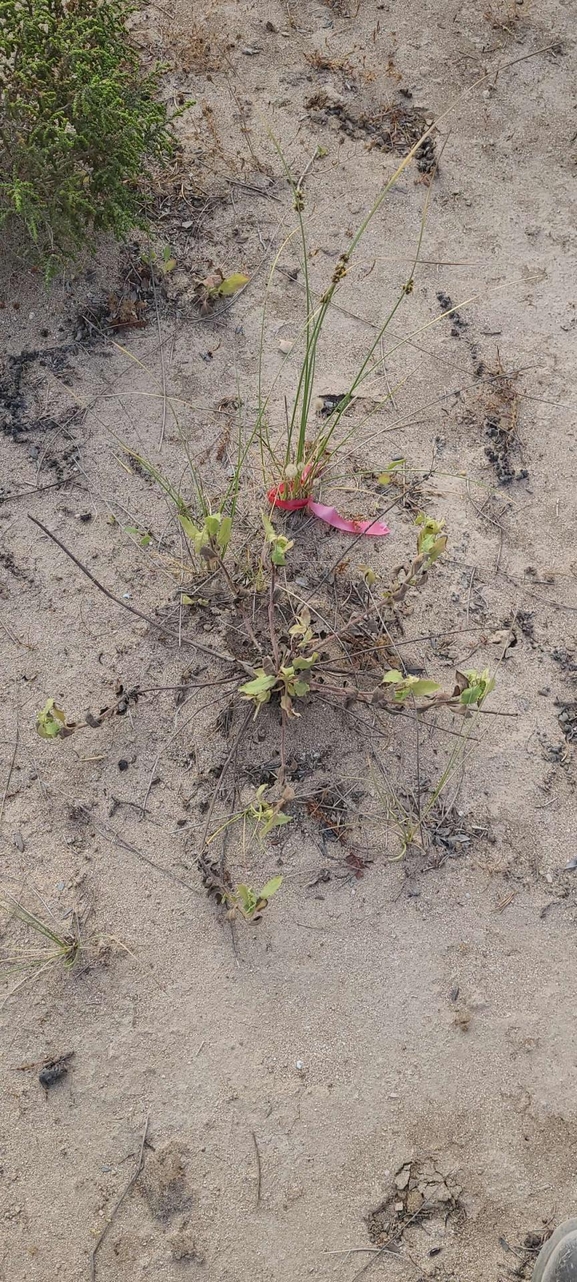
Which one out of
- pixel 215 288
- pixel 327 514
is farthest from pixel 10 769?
pixel 215 288

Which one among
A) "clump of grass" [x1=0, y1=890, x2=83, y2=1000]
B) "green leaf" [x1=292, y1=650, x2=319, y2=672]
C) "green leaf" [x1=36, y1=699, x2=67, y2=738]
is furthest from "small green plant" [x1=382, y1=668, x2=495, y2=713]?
"clump of grass" [x1=0, y1=890, x2=83, y2=1000]

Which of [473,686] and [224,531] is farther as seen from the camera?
A: [224,531]

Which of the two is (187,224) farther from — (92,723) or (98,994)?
(98,994)

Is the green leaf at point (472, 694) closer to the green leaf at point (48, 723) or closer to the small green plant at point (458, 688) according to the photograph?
the small green plant at point (458, 688)

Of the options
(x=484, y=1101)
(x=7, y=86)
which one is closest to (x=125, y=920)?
(x=484, y=1101)

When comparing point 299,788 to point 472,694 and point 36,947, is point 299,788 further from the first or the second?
point 36,947

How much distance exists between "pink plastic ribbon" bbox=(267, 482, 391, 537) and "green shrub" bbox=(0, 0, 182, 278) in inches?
38.2

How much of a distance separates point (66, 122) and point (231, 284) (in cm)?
67

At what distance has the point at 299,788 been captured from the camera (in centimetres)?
211

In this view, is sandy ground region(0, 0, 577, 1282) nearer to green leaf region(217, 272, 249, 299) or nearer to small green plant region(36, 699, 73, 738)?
green leaf region(217, 272, 249, 299)

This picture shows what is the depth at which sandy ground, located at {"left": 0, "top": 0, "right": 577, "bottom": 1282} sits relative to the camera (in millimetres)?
1791

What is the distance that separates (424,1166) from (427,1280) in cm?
20

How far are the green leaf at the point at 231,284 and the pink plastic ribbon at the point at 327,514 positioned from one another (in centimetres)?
82

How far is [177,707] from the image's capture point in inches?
87.2
